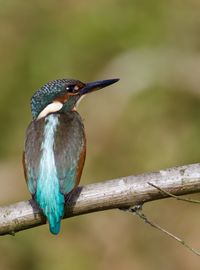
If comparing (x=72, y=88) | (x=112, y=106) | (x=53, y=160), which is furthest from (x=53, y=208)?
(x=112, y=106)

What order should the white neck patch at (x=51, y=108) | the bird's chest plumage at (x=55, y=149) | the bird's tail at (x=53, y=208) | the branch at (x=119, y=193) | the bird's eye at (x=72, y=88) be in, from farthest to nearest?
the bird's eye at (x=72, y=88) < the white neck patch at (x=51, y=108) < the bird's chest plumage at (x=55, y=149) < the bird's tail at (x=53, y=208) < the branch at (x=119, y=193)

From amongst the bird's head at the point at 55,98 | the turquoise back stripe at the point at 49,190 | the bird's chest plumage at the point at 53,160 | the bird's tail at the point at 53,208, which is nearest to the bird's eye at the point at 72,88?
the bird's head at the point at 55,98

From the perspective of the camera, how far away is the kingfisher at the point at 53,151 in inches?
150

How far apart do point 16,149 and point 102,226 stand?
42.9 inches

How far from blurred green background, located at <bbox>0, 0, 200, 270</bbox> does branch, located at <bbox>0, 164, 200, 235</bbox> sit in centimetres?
252

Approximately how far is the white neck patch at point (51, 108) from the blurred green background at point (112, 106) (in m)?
2.03

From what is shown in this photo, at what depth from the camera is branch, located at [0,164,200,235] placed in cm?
361

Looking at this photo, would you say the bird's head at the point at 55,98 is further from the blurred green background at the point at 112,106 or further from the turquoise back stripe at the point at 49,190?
the blurred green background at the point at 112,106

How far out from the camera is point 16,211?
374 cm

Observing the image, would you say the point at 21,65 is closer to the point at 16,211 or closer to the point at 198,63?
the point at 198,63

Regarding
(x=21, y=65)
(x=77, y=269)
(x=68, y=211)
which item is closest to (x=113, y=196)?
(x=68, y=211)

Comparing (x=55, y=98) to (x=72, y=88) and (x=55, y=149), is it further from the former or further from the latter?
(x=55, y=149)

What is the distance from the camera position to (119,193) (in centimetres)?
364

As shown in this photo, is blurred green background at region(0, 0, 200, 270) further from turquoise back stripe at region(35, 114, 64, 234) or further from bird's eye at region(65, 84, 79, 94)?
turquoise back stripe at region(35, 114, 64, 234)
